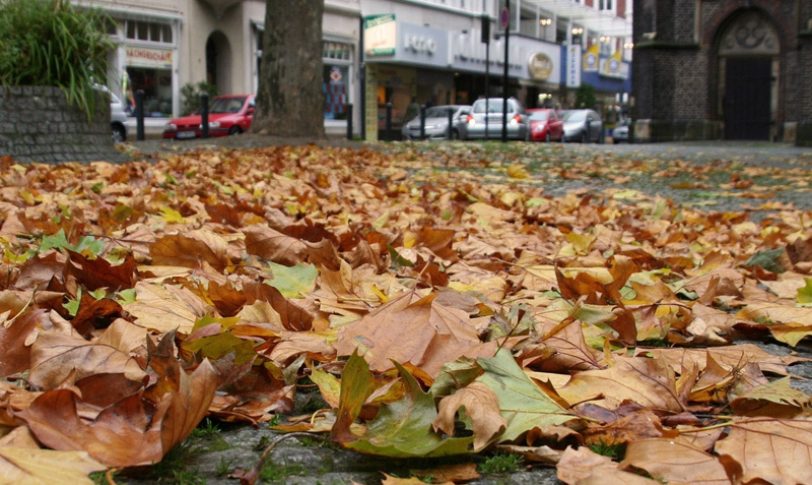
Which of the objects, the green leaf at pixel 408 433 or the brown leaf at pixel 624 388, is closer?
the green leaf at pixel 408 433

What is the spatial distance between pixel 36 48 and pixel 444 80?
38.3 metres

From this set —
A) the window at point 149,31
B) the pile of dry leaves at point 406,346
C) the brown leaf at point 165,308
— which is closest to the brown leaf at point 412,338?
the pile of dry leaves at point 406,346

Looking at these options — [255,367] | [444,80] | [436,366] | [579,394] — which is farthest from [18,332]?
[444,80]

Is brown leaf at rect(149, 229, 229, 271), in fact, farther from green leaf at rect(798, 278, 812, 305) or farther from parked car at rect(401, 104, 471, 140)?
parked car at rect(401, 104, 471, 140)

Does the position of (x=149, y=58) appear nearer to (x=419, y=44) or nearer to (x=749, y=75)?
(x=419, y=44)

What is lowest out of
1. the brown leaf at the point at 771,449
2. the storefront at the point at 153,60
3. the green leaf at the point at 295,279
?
the brown leaf at the point at 771,449

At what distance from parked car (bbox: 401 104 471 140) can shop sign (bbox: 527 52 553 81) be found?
755 inches

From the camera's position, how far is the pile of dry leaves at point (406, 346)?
51.8 inches

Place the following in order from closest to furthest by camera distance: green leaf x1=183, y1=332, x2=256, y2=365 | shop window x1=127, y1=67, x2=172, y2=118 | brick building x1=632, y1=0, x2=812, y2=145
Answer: green leaf x1=183, y1=332, x2=256, y2=365, brick building x1=632, y1=0, x2=812, y2=145, shop window x1=127, y1=67, x2=172, y2=118

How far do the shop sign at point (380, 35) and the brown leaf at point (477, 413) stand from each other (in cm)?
3859

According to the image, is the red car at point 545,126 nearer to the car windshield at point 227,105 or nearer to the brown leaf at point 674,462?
the car windshield at point 227,105

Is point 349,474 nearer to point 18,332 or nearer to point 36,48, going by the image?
point 18,332

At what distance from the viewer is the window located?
30.1 meters

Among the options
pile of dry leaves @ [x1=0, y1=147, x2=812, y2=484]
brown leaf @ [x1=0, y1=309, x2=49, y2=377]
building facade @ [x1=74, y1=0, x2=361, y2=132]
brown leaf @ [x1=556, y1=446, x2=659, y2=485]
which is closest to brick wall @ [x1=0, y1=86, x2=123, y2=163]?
pile of dry leaves @ [x1=0, y1=147, x2=812, y2=484]
